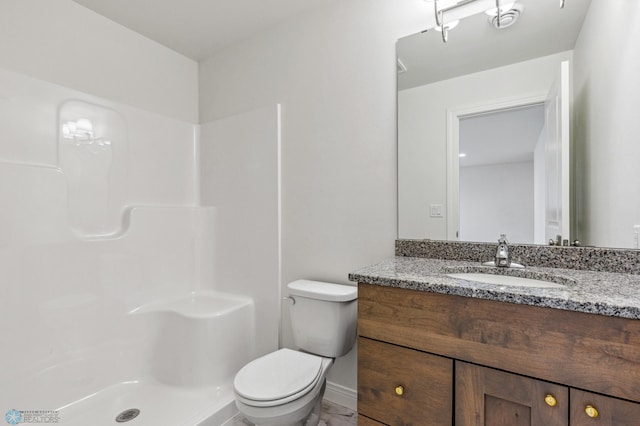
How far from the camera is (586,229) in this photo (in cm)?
123

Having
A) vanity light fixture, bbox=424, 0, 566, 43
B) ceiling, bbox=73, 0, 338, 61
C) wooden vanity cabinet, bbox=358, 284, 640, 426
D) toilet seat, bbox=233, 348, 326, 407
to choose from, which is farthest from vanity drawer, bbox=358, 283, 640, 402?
ceiling, bbox=73, 0, 338, 61

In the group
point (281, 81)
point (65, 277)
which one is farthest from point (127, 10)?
point (65, 277)

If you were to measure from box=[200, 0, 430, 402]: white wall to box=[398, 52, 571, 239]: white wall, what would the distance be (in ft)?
0.21

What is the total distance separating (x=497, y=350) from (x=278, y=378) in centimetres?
94

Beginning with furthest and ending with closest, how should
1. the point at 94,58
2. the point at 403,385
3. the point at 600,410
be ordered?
1. the point at 94,58
2. the point at 403,385
3. the point at 600,410

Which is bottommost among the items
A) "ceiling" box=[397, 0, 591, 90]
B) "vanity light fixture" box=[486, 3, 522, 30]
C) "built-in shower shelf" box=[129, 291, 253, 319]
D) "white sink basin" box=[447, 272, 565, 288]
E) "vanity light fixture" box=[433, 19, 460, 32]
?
"built-in shower shelf" box=[129, 291, 253, 319]

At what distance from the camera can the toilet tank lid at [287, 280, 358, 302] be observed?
1.56 m

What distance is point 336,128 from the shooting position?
5.99 feet

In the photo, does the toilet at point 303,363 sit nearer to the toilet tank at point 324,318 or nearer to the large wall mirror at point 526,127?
the toilet tank at point 324,318

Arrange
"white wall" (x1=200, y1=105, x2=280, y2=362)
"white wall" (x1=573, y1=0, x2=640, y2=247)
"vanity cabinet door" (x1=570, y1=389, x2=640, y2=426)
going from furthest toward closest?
"white wall" (x1=200, y1=105, x2=280, y2=362)
"white wall" (x1=573, y1=0, x2=640, y2=247)
"vanity cabinet door" (x1=570, y1=389, x2=640, y2=426)

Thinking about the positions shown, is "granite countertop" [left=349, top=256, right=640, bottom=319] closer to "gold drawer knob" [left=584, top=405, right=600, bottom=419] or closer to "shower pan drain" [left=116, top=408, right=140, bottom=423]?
"gold drawer knob" [left=584, top=405, right=600, bottom=419]

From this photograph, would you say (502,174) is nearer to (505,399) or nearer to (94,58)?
(505,399)

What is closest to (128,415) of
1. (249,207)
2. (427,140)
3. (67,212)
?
(67,212)

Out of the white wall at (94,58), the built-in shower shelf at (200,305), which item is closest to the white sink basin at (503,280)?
the built-in shower shelf at (200,305)
